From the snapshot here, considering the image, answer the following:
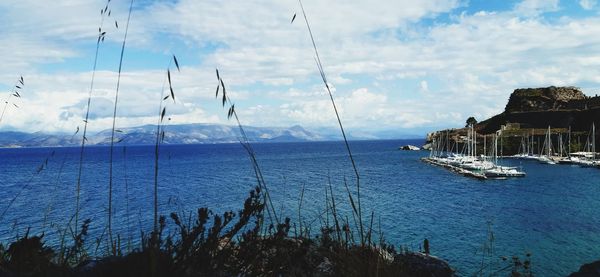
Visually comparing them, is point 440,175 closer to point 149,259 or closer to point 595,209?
point 595,209

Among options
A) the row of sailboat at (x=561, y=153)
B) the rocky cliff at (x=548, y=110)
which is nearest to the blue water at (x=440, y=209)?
the row of sailboat at (x=561, y=153)

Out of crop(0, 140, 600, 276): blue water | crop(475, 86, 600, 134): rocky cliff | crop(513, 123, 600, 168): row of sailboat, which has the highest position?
crop(475, 86, 600, 134): rocky cliff

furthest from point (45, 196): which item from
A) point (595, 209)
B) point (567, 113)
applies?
point (567, 113)

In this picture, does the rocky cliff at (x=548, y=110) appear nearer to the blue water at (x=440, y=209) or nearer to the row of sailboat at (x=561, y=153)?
the row of sailboat at (x=561, y=153)

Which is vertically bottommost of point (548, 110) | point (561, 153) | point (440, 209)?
point (440, 209)

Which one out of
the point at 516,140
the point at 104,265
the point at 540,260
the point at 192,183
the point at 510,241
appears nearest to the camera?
the point at 104,265

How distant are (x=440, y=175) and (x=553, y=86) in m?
113

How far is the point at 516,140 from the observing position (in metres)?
135

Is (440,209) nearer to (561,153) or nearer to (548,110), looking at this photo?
(561,153)

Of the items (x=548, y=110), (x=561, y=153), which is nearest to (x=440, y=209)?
(x=561, y=153)

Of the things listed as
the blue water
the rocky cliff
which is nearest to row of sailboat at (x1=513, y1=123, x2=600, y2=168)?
the rocky cliff

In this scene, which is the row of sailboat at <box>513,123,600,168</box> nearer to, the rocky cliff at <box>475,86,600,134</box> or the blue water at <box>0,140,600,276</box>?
the rocky cliff at <box>475,86,600,134</box>

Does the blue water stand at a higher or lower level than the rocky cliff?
lower

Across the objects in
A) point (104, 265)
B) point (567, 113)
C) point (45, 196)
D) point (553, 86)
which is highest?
point (553, 86)
